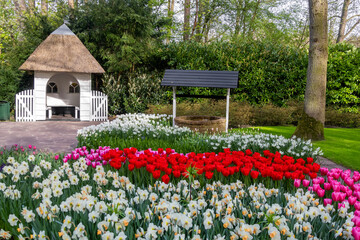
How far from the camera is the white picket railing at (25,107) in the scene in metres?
13.1

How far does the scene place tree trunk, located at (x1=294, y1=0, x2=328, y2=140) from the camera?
26.7ft

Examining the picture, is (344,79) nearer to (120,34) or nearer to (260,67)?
(260,67)

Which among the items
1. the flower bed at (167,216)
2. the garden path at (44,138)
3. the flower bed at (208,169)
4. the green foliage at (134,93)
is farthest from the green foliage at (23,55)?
the flower bed at (167,216)

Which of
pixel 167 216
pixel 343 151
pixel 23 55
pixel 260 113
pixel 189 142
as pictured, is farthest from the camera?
pixel 23 55

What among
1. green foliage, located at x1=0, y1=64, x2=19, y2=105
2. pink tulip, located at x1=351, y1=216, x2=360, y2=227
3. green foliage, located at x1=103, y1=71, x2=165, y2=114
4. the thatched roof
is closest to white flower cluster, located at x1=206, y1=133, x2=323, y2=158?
pink tulip, located at x1=351, y1=216, x2=360, y2=227

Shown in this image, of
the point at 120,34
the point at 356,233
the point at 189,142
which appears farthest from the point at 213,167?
the point at 120,34

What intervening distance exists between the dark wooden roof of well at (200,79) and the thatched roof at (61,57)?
5.46 m

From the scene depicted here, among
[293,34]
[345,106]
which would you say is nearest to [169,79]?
[345,106]

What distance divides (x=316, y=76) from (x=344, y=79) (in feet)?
21.0

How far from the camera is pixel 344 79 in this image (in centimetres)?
1356

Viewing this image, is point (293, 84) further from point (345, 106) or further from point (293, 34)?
point (293, 34)

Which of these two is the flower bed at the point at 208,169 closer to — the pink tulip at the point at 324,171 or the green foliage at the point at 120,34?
the pink tulip at the point at 324,171

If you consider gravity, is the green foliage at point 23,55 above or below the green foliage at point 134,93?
above

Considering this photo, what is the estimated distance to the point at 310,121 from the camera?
828 centimetres
